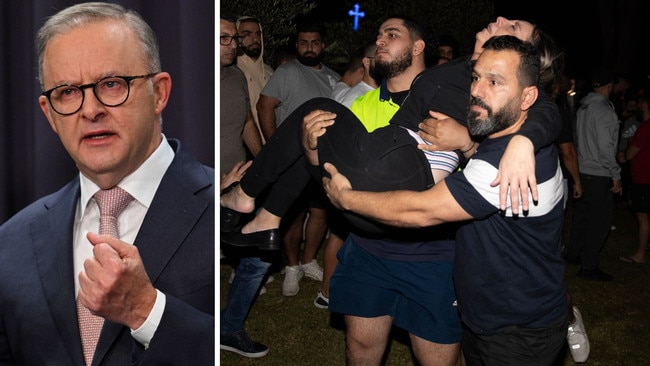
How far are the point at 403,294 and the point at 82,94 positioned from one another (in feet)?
5.41

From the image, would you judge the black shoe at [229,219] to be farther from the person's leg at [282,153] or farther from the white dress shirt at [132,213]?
the white dress shirt at [132,213]

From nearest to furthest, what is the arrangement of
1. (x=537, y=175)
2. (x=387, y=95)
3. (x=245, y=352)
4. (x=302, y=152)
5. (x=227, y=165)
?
1. (x=537, y=175)
2. (x=302, y=152)
3. (x=387, y=95)
4. (x=245, y=352)
5. (x=227, y=165)

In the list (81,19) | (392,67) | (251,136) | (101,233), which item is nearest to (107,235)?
(101,233)

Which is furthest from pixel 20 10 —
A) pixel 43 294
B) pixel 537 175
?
pixel 537 175

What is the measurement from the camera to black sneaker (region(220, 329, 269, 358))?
3.92 m

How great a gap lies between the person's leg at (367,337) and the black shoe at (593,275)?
11.8 ft

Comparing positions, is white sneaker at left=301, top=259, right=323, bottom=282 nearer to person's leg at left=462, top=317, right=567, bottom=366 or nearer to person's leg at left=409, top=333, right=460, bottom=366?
person's leg at left=409, top=333, right=460, bottom=366

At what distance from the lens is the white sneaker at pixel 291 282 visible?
5043 mm

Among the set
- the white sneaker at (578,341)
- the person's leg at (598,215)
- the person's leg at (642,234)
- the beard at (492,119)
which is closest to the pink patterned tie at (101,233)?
the beard at (492,119)

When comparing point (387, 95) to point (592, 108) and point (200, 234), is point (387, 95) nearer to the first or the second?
→ point (200, 234)

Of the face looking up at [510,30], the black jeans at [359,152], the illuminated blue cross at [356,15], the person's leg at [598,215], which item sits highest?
the illuminated blue cross at [356,15]

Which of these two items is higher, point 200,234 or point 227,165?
point 200,234

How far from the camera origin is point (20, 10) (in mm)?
1598

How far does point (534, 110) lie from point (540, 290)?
640mm
